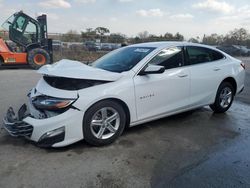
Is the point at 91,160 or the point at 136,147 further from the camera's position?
the point at 136,147

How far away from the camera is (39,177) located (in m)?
2.92

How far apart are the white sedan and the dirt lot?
0.26m

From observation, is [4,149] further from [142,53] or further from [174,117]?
[174,117]

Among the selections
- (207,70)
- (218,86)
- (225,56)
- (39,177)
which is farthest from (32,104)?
(225,56)

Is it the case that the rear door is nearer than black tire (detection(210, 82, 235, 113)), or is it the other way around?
the rear door

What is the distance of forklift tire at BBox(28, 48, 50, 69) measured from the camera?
13.0 metres

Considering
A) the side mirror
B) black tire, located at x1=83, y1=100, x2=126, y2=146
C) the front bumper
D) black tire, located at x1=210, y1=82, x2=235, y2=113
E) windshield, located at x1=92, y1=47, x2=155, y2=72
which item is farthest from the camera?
black tire, located at x1=210, y1=82, x2=235, y2=113

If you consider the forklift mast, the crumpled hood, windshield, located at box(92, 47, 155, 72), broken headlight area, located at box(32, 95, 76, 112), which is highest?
the forklift mast

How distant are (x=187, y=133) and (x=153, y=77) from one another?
115 cm

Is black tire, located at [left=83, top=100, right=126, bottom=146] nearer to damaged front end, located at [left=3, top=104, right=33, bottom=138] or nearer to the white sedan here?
the white sedan

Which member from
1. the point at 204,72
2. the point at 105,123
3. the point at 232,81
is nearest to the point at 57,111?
the point at 105,123

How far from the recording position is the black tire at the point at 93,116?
3.52m

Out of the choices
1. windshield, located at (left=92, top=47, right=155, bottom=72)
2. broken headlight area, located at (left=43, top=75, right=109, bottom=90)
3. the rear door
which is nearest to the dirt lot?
the rear door

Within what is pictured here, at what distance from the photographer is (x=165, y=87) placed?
424cm
